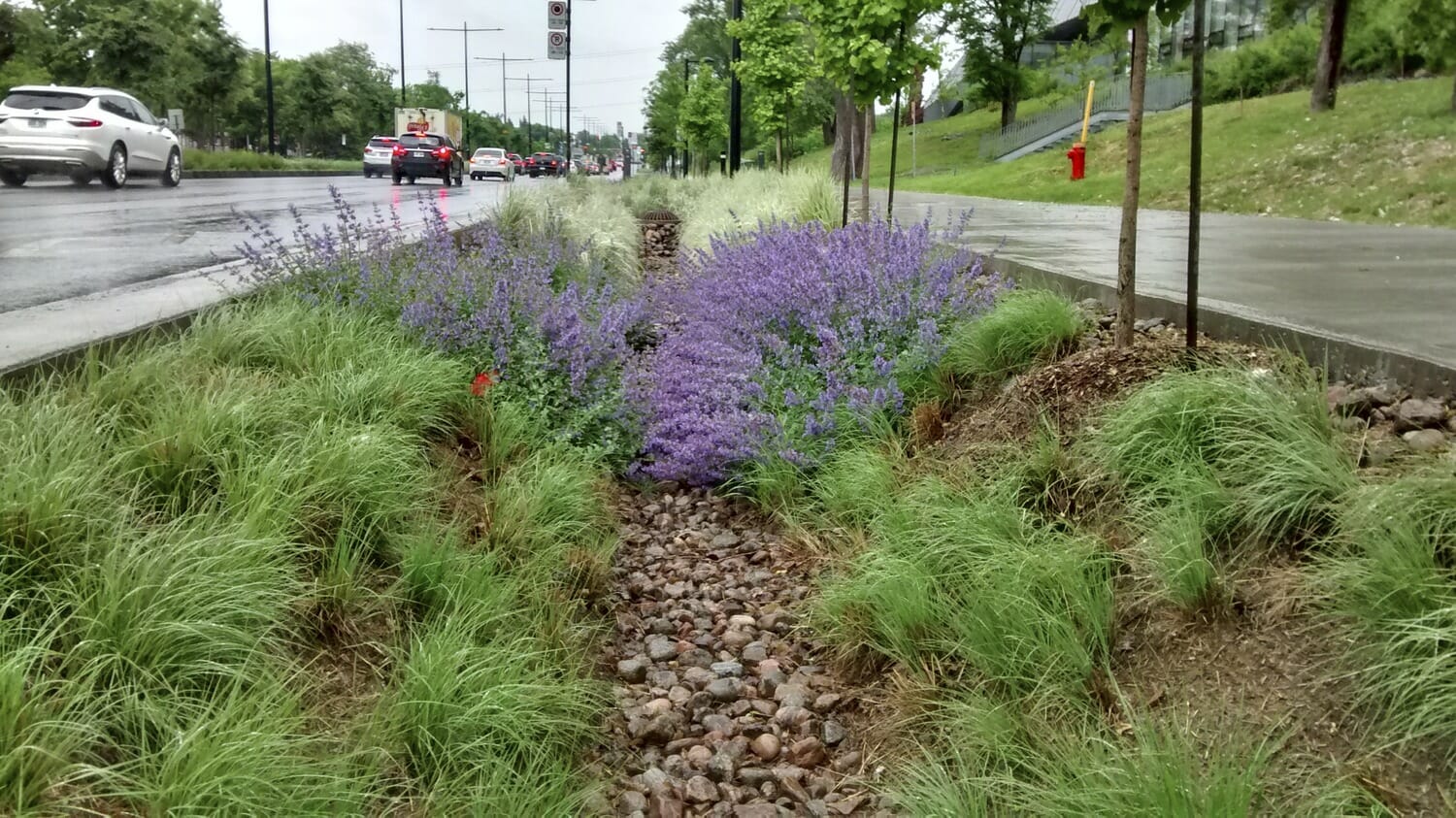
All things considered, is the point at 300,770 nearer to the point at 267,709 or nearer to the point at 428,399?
the point at 267,709

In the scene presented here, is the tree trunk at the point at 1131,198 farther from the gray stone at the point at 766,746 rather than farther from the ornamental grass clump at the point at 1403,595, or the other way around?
the gray stone at the point at 766,746

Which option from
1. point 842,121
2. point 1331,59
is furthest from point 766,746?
point 1331,59

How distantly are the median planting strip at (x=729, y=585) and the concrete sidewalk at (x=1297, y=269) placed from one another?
17.0 inches

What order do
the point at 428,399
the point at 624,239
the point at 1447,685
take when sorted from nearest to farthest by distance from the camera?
the point at 1447,685 → the point at 428,399 → the point at 624,239

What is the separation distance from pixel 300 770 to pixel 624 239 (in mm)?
9173

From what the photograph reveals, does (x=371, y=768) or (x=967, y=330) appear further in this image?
(x=967, y=330)

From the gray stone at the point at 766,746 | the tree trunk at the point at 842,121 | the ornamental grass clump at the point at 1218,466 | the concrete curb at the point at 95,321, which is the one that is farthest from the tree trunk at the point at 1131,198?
the tree trunk at the point at 842,121

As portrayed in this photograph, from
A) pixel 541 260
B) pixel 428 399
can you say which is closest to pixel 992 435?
→ pixel 428 399

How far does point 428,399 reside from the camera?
183 inches

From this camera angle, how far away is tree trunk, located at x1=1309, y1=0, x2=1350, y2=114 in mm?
25312

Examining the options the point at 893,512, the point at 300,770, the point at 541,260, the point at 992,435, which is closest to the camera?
the point at 300,770

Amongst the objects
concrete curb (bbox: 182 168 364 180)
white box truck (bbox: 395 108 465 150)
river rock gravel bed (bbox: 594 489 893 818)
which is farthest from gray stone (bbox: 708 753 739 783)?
white box truck (bbox: 395 108 465 150)

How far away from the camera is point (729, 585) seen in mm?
4336

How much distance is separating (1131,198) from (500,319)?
2.90m
